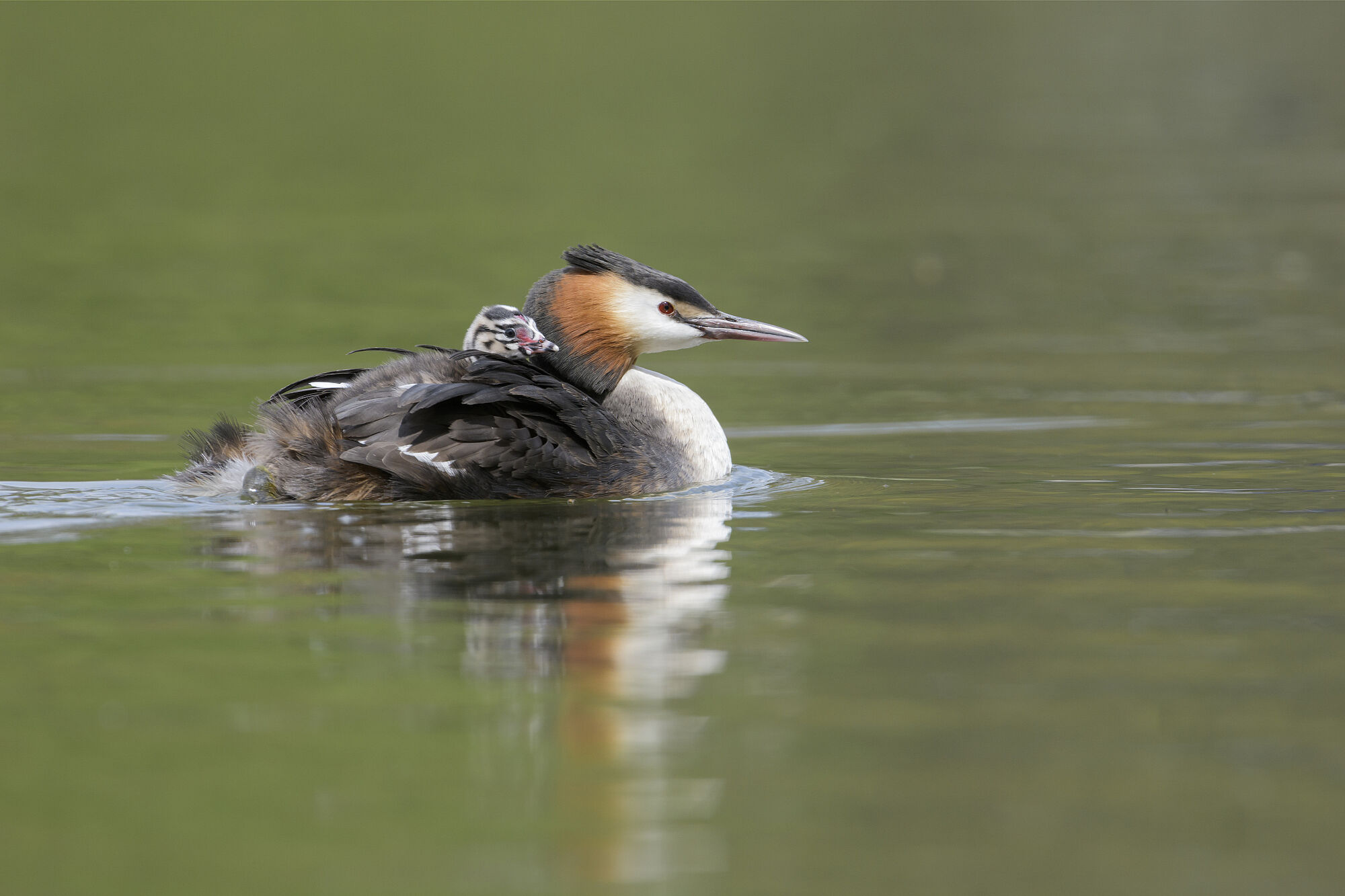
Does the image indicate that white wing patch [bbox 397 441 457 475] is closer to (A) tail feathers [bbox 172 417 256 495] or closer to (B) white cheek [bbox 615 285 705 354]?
(A) tail feathers [bbox 172 417 256 495]

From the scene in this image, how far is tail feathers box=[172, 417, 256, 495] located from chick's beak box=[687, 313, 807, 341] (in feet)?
7.32

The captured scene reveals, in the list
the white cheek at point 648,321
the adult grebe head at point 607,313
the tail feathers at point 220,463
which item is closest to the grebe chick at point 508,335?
the adult grebe head at point 607,313

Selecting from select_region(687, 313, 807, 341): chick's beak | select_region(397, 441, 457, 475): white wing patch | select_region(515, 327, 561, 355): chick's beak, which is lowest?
select_region(397, 441, 457, 475): white wing patch

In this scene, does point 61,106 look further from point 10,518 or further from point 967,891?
point 967,891

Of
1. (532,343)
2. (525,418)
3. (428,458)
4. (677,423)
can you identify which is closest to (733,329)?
(677,423)

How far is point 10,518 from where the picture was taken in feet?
25.8

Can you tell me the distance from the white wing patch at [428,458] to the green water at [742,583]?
0.62 feet

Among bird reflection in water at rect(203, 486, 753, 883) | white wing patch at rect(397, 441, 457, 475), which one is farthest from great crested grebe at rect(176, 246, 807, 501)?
bird reflection in water at rect(203, 486, 753, 883)

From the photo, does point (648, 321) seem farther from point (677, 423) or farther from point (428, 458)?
point (428, 458)

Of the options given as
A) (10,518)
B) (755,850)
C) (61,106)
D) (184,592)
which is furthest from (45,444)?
(61,106)

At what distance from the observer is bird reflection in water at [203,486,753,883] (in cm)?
457

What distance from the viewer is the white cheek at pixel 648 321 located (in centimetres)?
899

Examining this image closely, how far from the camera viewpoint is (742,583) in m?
6.86

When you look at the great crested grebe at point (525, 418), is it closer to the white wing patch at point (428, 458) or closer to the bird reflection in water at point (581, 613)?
the white wing patch at point (428, 458)
